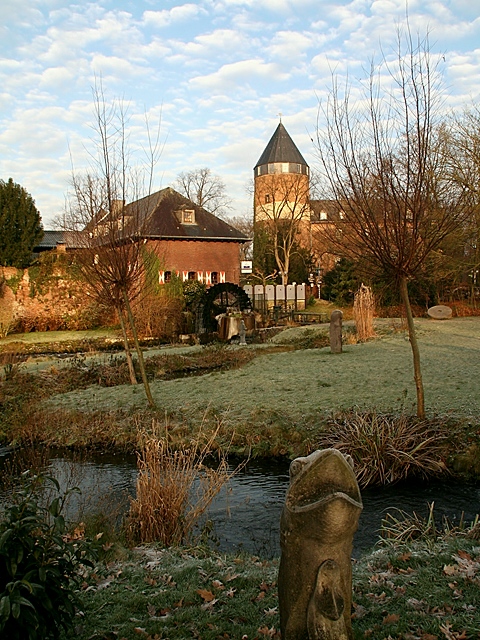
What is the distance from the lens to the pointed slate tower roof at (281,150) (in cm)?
5047

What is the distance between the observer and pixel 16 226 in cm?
2692

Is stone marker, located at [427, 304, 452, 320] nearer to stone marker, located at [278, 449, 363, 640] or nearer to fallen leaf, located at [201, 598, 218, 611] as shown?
fallen leaf, located at [201, 598, 218, 611]

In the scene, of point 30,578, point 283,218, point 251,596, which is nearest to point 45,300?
point 283,218

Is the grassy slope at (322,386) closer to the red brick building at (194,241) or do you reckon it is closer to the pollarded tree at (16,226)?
the pollarded tree at (16,226)

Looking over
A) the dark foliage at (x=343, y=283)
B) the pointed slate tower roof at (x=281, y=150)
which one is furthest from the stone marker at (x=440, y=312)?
the pointed slate tower roof at (x=281, y=150)

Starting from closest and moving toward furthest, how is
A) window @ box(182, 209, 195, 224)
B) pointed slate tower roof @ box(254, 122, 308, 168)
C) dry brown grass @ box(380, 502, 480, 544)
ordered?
dry brown grass @ box(380, 502, 480, 544)
window @ box(182, 209, 195, 224)
pointed slate tower roof @ box(254, 122, 308, 168)

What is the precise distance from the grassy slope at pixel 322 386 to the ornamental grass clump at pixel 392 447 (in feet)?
4.23

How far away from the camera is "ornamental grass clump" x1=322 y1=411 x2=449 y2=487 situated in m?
6.82

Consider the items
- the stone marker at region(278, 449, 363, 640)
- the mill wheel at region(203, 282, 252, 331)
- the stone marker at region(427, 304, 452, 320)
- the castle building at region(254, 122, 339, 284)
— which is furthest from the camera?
the castle building at region(254, 122, 339, 284)

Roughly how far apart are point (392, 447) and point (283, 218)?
1599 inches

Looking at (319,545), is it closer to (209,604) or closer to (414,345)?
(209,604)

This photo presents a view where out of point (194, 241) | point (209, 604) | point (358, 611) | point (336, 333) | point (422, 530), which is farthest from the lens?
point (194, 241)

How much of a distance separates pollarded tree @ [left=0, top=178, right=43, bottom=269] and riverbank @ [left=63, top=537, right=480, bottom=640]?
24.1 metres

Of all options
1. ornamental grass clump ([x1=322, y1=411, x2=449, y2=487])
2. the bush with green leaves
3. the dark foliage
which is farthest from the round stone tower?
the bush with green leaves
